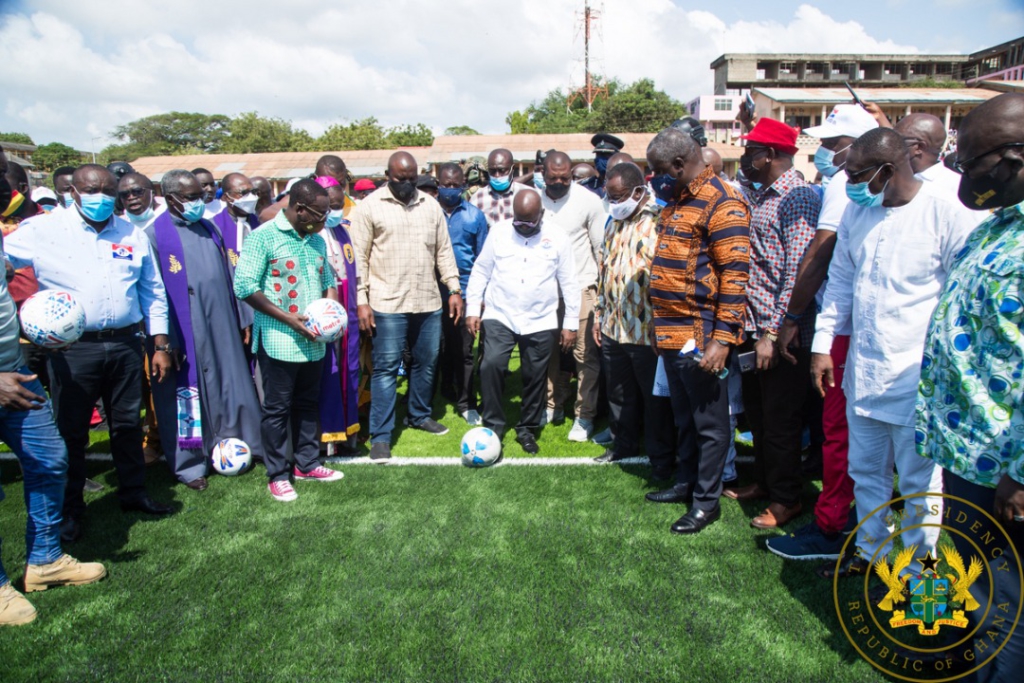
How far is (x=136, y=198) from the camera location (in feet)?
17.9

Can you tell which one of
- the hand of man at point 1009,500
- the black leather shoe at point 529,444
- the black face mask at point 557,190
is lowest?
the black leather shoe at point 529,444

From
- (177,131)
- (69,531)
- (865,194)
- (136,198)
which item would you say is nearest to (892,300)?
(865,194)

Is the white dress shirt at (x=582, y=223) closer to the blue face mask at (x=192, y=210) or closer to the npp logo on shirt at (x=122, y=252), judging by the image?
the blue face mask at (x=192, y=210)

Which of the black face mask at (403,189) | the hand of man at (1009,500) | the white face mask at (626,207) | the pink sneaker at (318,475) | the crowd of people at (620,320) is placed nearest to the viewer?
the hand of man at (1009,500)

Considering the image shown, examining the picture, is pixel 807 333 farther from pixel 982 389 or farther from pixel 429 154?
pixel 429 154

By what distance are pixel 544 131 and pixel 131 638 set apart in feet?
179

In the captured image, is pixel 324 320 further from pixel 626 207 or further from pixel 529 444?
pixel 626 207

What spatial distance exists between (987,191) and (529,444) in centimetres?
413

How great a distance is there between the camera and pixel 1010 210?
2.14 metres

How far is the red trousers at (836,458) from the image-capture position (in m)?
3.72

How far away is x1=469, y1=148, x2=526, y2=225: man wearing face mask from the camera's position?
6.90m

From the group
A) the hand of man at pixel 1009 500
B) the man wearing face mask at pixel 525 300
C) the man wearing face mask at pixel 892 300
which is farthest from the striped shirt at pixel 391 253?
the hand of man at pixel 1009 500

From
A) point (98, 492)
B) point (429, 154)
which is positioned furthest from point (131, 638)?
point (429, 154)

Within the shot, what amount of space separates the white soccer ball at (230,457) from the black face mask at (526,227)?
2.99 meters
